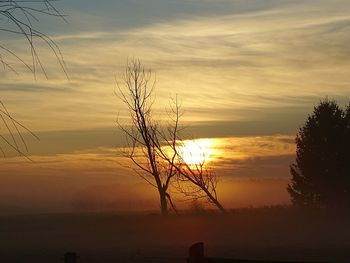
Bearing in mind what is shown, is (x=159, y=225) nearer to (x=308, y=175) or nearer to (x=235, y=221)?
(x=235, y=221)

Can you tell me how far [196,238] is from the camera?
1934 inches

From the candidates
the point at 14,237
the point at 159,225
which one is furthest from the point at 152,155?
the point at 14,237

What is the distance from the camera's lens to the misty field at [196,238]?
3403cm

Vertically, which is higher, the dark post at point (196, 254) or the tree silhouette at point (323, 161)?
the tree silhouette at point (323, 161)

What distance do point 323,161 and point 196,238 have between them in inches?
698

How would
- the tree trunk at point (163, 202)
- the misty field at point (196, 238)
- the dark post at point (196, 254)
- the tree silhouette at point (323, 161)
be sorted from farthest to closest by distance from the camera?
the tree silhouette at point (323, 161) → the tree trunk at point (163, 202) → the misty field at point (196, 238) → the dark post at point (196, 254)

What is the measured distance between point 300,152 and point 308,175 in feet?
8.60

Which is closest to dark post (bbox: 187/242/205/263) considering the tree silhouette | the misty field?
the misty field

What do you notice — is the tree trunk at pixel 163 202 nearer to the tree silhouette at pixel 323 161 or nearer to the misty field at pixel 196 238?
the misty field at pixel 196 238

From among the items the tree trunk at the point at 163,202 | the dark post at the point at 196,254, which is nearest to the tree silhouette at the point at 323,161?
the tree trunk at the point at 163,202

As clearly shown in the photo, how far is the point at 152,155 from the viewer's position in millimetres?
50969

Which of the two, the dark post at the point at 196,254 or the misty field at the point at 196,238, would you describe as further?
the misty field at the point at 196,238

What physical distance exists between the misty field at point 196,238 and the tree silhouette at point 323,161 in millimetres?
2366

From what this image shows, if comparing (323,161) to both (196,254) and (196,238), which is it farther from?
(196,254)
